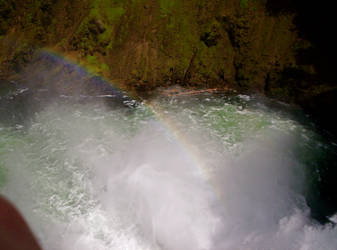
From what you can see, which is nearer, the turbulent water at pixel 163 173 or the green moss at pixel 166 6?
the turbulent water at pixel 163 173

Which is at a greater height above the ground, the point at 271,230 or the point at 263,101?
the point at 263,101

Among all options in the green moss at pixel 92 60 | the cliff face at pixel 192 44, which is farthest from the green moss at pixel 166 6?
the green moss at pixel 92 60

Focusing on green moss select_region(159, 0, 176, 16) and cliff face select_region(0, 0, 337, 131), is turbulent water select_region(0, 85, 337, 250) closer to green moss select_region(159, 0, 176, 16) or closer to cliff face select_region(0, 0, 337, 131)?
cliff face select_region(0, 0, 337, 131)

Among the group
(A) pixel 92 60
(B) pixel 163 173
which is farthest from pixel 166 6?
(B) pixel 163 173

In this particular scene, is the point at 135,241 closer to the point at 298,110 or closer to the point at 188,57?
the point at 298,110

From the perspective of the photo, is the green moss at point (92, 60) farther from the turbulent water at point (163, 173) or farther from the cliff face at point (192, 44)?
the turbulent water at point (163, 173)

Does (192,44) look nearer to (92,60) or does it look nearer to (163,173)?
(92,60)

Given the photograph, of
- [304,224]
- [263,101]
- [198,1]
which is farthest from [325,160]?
[198,1]
